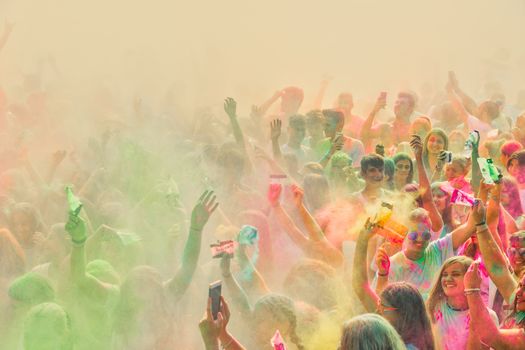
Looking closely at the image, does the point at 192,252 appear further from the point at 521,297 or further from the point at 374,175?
the point at 521,297

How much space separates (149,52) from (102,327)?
863 cm

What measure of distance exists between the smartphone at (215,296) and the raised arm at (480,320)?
0.90m

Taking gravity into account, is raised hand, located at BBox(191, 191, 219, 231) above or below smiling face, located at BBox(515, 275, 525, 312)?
above

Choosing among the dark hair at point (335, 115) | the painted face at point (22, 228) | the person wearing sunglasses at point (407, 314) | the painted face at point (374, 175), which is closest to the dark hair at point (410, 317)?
the person wearing sunglasses at point (407, 314)

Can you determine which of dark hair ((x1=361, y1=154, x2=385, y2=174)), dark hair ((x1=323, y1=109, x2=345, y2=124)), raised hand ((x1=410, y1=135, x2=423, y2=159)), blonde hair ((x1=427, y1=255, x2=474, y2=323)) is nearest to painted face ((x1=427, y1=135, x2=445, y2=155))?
dark hair ((x1=361, y1=154, x2=385, y2=174))

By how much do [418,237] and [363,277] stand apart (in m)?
0.44

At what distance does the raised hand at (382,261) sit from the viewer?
3.43 metres

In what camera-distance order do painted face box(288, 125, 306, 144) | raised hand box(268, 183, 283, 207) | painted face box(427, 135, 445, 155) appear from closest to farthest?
raised hand box(268, 183, 283, 207) → painted face box(427, 135, 445, 155) → painted face box(288, 125, 306, 144)

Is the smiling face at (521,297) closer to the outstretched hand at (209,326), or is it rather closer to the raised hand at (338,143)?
the outstretched hand at (209,326)

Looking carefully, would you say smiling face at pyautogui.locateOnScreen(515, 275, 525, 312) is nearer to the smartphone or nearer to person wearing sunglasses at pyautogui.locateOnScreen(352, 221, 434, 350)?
person wearing sunglasses at pyautogui.locateOnScreen(352, 221, 434, 350)

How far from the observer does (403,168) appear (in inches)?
197

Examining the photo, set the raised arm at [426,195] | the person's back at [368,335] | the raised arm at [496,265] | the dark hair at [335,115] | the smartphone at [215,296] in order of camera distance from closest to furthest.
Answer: the person's back at [368,335] < the smartphone at [215,296] < the raised arm at [496,265] < the raised arm at [426,195] < the dark hair at [335,115]

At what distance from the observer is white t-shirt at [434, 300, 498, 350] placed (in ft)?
10.3

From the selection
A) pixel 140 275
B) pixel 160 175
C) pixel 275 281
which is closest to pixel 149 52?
pixel 160 175
